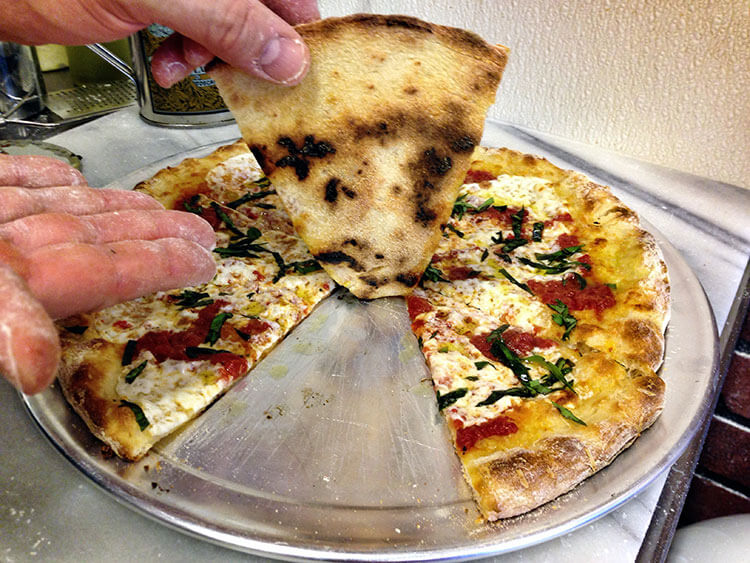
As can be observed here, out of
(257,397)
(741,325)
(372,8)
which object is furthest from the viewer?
Answer: (372,8)

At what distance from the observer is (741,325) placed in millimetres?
1936

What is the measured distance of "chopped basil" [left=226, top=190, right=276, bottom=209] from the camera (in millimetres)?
2133

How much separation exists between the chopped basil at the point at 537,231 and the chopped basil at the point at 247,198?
882mm

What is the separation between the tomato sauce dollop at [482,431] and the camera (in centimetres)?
132

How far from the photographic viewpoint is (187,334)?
1.57m

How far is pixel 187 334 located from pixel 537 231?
110 centimetres

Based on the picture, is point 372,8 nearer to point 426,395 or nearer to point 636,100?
point 636,100

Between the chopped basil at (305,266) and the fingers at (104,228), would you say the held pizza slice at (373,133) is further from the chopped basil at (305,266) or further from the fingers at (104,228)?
the fingers at (104,228)

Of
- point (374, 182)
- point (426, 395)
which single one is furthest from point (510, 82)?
point (426, 395)

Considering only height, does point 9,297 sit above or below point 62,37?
below

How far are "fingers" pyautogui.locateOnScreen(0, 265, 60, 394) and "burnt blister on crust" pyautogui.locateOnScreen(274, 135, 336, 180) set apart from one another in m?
0.93

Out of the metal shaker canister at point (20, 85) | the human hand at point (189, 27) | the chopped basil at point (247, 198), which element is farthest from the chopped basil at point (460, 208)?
the metal shaker canister at point (20, 85)

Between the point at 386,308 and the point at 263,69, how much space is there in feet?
2.28

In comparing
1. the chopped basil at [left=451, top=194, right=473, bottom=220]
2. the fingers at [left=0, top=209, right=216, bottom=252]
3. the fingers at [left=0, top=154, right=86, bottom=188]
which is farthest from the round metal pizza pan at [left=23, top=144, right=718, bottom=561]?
the chopped basil at [left=451, top=194, right=473, bottom=220]
